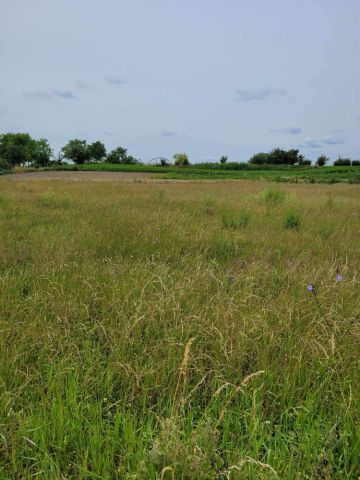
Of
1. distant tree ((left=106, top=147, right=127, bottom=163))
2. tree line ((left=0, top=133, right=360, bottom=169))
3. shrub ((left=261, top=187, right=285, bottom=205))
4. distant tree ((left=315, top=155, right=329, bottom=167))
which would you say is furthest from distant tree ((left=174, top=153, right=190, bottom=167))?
shrub ((left=261, top=187, right=285, bottom=205))

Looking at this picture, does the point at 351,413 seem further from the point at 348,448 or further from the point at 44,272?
the point at 44,272

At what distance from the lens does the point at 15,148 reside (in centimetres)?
7494

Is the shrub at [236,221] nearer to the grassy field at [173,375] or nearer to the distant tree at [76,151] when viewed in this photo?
the grassy field at [173,375]

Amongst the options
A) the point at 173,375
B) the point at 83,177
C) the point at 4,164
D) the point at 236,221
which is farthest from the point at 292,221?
the point at 4,164

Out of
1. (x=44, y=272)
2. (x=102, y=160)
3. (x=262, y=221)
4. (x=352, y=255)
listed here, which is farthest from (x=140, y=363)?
(x=102, y=160)

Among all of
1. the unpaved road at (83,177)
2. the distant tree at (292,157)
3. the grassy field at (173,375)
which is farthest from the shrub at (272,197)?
the distant tree at (292,157)

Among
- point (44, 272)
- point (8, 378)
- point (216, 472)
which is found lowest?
point (216, 472)

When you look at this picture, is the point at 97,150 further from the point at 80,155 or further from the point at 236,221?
the point at 236,221

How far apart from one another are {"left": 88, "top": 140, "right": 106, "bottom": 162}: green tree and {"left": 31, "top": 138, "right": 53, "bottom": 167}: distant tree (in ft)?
40.3

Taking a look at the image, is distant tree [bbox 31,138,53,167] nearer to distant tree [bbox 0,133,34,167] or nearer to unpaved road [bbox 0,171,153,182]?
distant tree [bbox 0,133,34,167]

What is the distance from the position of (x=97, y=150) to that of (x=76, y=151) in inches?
291

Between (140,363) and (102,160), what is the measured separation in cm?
10697

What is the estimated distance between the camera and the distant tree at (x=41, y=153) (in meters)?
94.8

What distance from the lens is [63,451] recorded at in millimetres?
1589
